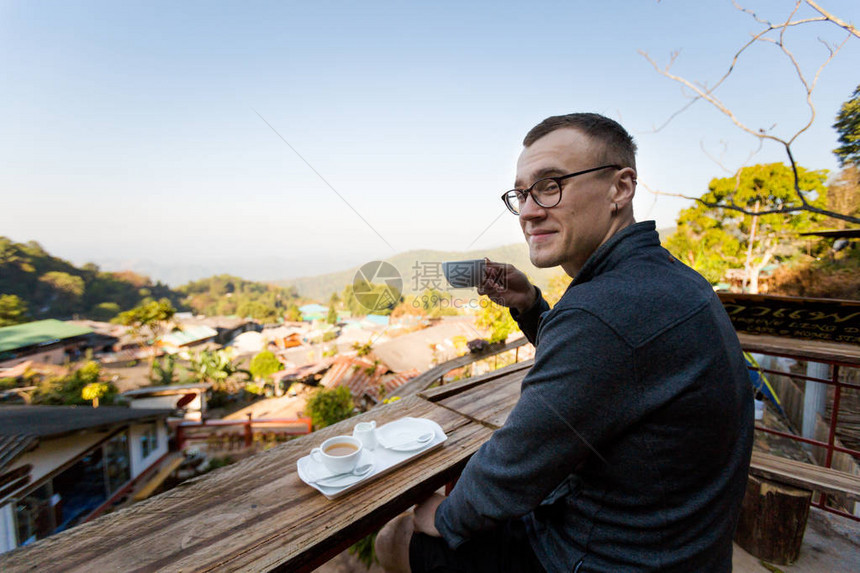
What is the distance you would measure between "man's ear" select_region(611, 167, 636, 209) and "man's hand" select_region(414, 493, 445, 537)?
0.89 metres

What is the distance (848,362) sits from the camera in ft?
4.80

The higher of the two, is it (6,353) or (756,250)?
(756,250)

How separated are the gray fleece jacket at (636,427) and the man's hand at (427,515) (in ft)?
0.79

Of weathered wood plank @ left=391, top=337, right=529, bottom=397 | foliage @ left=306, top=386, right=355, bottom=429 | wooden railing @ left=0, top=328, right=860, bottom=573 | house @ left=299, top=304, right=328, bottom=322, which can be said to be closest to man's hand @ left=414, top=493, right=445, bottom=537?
wooden railing @ left=0, top=328, right=860, bottom=573

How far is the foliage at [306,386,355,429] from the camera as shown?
34.0ft

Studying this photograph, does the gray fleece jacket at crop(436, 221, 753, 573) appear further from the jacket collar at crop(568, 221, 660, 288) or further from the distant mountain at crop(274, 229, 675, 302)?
the distant mountain at crop(274, 229, 675, 302)

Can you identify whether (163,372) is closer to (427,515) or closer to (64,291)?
(64,291)

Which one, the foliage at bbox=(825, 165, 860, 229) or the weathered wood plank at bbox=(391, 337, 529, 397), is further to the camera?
the foliage at bbox=(825, 165, 860, 229)

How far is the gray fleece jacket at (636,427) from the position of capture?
1.79 ft

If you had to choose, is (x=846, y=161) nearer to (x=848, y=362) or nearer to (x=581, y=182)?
(x=848, y=362)

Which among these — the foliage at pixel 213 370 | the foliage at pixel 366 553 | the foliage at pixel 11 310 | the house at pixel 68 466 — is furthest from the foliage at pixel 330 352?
the foliage at pixel 11 310

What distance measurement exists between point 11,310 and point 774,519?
4.34m

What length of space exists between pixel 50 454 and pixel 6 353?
4.86 metres

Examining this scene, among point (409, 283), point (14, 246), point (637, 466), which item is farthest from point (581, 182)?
point (14, 246)
